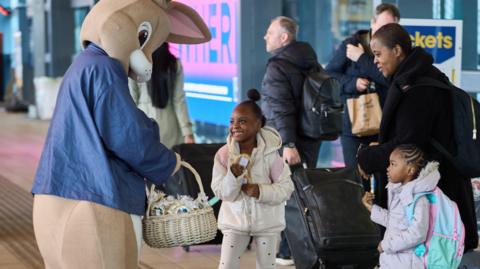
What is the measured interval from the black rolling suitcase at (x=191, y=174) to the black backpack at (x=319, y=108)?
0.78 meters

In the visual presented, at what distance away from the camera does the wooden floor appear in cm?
685

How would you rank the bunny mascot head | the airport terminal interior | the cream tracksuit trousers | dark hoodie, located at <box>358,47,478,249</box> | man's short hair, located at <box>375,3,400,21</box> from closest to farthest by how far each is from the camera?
1. the bunny mascot head
2. dark hoodie, located at <box>358,47,478,249</box>
3. the cream tracksuit trousers
4. man's short hair, located at <box>375,3,400,21</box>
5. the airport terminal interior

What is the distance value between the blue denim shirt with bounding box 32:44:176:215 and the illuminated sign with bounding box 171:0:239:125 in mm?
6508

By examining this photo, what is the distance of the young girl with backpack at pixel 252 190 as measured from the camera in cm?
495

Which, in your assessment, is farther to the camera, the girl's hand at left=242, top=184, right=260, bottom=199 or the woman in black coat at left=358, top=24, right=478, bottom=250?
the girl's hand at left=242, top=184, right=260, bottom=199

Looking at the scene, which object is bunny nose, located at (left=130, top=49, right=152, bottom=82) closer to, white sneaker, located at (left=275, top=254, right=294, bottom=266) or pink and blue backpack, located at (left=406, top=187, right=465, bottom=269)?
pink and blue backpack, located at (left=406, top=187, right=465, bottom=269)

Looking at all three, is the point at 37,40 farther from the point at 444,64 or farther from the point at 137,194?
the point at 137,194

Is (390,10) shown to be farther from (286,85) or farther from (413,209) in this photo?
(413,209)

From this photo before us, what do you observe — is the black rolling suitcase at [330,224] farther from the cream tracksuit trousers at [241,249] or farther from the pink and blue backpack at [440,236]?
the pink and blue backpack at [440,236]

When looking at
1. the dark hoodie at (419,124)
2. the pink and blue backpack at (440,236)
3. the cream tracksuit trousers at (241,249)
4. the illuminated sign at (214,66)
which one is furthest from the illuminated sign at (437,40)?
the illuminated sign at (214,66)

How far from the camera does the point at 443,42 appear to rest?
6.64 m

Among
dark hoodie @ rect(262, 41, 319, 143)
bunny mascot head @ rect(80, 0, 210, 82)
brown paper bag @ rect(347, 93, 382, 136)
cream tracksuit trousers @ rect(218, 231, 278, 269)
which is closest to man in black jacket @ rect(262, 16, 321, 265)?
dark hoodie @ rect(262, 41, 319, 143)

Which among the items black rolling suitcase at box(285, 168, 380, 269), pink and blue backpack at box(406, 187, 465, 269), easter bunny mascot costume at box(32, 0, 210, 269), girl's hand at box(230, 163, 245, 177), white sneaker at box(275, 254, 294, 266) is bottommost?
white sneaker at box(275, 254, 294, 266)

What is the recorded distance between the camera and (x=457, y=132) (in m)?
4.46
